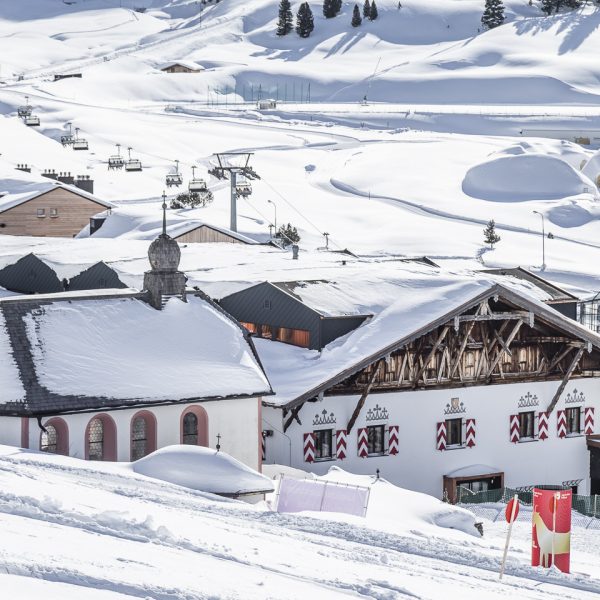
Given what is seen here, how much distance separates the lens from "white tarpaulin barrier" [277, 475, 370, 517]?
1077 inches

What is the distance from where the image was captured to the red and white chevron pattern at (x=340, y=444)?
36.9m

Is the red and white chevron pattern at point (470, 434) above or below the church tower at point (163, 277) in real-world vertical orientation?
below

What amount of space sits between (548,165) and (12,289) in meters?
76.3

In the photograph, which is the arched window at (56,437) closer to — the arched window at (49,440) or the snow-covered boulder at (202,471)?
the arched window at (49,440)

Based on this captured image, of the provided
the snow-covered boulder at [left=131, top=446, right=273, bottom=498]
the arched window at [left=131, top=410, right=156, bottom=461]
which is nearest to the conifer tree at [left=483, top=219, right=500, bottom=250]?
the arched window at [left=131, top=410, right=156, bottom=461]

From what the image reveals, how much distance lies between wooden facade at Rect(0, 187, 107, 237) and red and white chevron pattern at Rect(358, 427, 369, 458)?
43771mm

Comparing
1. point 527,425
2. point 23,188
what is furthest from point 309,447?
point 23,188

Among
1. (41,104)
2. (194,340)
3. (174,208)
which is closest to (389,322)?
(194,340)

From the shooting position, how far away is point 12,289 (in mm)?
48844

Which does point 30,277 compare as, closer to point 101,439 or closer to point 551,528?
point 101,439

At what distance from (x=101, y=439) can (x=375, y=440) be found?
29.8ft

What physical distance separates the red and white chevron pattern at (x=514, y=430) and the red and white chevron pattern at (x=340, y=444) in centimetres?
522

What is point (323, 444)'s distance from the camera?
121 ft

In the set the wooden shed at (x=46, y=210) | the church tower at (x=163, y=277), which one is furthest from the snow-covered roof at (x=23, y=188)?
the church tower at (x=163, y=277)
